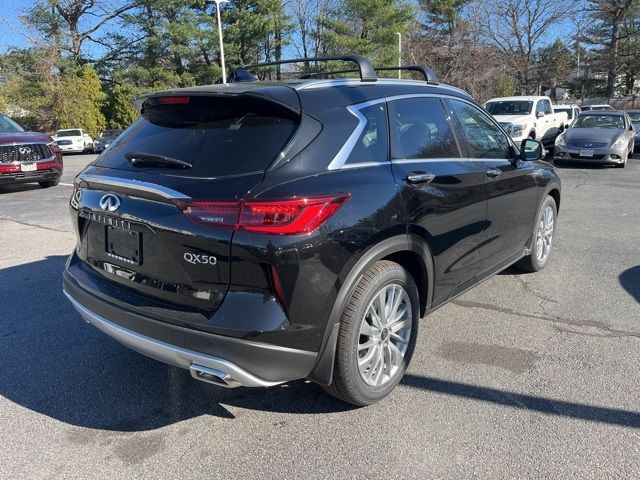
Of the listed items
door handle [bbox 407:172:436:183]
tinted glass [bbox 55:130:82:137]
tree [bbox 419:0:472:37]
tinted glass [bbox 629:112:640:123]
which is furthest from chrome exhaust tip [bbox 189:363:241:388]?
tree [bbox 419:0:472:37]

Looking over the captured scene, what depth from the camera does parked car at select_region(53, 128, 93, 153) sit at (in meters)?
32.0

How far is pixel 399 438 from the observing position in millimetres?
2752

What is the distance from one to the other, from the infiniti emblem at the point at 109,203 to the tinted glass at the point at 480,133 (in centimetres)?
243

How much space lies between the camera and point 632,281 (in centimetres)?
505

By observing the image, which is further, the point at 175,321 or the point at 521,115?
the point at 521,115

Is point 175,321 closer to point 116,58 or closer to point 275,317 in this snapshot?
point 275,317

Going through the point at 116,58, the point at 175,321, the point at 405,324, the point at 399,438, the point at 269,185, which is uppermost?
the point at 116,58

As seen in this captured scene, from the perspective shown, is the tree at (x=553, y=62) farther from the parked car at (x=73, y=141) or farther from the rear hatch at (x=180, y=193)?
the rear hatch at (x=180, y=193)

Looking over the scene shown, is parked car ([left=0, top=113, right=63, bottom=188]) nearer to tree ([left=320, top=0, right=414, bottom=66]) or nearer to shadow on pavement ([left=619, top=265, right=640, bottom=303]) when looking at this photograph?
shadow on pavement ([left=619, top=265, right=640, bottom=303])

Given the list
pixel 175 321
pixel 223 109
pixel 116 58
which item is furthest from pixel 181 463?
pixel 116 58

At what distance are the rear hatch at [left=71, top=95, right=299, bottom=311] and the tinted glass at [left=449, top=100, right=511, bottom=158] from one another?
67.6 inches

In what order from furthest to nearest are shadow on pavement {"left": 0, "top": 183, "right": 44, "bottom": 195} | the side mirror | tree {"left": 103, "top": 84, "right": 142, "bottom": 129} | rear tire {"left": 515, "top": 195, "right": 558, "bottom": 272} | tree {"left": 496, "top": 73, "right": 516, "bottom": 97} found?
1. tree {"left": 496, "top": 73, "right": 516, "bottom": 97}
2. tree {"left": 103, "top": 84, "right": 142, "bottom": 129}
3. shadow on pavement {"left": 0, "top": 183, "right": 44, "bottom": 195}
4. rear tire {"left": 515, "top": 195, "right": 558, "bottom": 272}
5. the side mirror

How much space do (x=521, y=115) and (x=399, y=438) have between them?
15.5 m

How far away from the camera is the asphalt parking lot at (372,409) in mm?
2564
